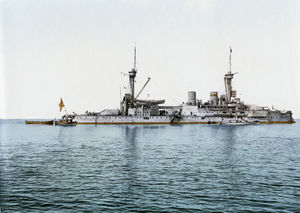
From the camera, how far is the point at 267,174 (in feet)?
80.4

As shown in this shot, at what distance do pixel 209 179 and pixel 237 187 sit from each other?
8.90ft

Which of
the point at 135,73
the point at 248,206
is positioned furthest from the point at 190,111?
the point at 248,206

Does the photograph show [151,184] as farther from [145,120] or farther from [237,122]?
[237,122]

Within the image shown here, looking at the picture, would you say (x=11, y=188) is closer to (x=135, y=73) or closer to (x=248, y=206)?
(x=248, y=206)

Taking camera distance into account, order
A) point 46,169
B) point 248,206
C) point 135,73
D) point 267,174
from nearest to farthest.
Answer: point 248,206
point 267,174
point 46,169
point 135,73

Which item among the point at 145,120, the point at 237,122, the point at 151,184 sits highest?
the point at 145,120

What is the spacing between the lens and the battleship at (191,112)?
129m

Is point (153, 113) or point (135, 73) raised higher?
point (135, 73)

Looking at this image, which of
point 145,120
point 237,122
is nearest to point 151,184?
point 145,120

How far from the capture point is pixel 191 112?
139 m

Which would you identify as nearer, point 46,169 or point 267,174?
point 267,174

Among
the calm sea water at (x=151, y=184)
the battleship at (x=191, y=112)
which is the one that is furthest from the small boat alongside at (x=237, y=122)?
the calm sea water at (x=151, y=184)

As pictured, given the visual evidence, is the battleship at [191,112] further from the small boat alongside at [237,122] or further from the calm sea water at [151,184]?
the calm sea water at [151,184]

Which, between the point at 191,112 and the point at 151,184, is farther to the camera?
the point at 191,112
